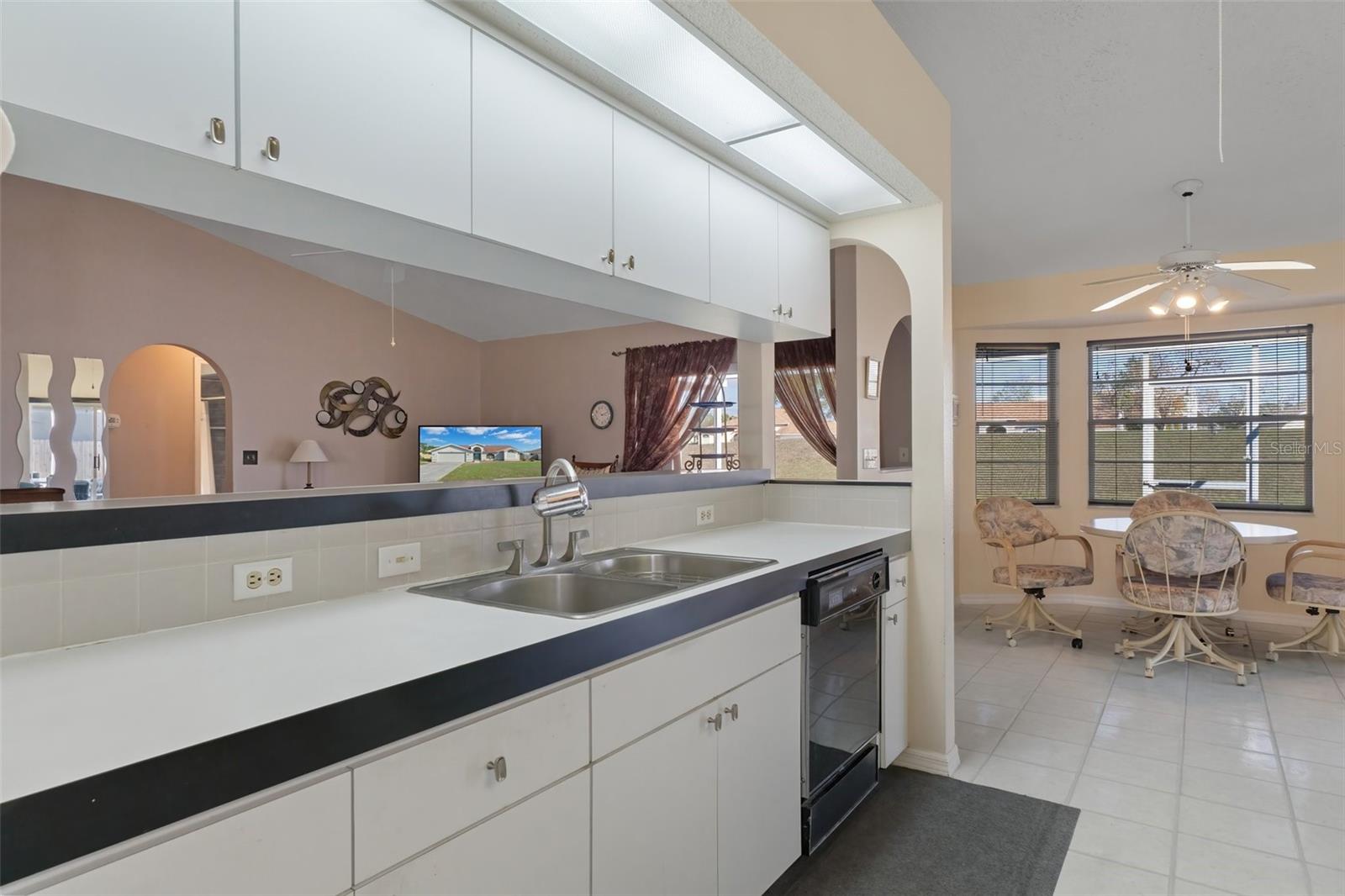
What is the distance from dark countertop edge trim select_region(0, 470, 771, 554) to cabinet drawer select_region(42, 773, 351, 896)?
0.68 m

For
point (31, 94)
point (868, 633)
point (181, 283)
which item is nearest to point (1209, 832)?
point (868, 633)

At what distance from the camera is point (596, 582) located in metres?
1.99

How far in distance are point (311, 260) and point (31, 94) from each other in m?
3.60

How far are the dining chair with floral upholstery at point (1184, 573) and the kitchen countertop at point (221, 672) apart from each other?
3.66 m

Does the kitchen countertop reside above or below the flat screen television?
below

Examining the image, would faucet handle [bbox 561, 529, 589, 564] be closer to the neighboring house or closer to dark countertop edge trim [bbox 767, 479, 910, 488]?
dark countertop edge trim [bbox 767, 479, 910, 488]

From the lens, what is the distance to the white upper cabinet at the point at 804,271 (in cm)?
286

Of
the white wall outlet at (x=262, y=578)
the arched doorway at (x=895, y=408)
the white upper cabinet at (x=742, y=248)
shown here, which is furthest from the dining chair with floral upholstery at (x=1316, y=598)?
the white wall outlet at (x=262, y=578)

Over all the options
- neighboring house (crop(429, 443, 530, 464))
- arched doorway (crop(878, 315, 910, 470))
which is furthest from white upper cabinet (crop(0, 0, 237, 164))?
arched doorway (crop(878, 315, 910, 470))

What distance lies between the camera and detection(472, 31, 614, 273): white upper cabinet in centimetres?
166

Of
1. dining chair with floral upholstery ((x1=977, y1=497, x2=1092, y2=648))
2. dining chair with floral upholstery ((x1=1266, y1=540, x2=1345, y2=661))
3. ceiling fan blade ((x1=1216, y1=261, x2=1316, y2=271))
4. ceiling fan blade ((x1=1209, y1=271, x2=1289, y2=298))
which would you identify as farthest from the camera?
dining chair with floral upholstery ((x1=977, y1=497, x2=1092, y2=648))

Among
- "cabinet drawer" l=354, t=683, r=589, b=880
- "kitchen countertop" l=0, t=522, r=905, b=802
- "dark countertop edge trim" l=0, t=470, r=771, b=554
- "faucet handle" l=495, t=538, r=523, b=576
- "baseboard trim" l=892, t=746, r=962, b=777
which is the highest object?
"dark countertop edge trim" l=0, t=470, r=771, b=554

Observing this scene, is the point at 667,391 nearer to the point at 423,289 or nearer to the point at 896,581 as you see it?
the point at 423,289

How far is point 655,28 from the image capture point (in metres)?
1.72
